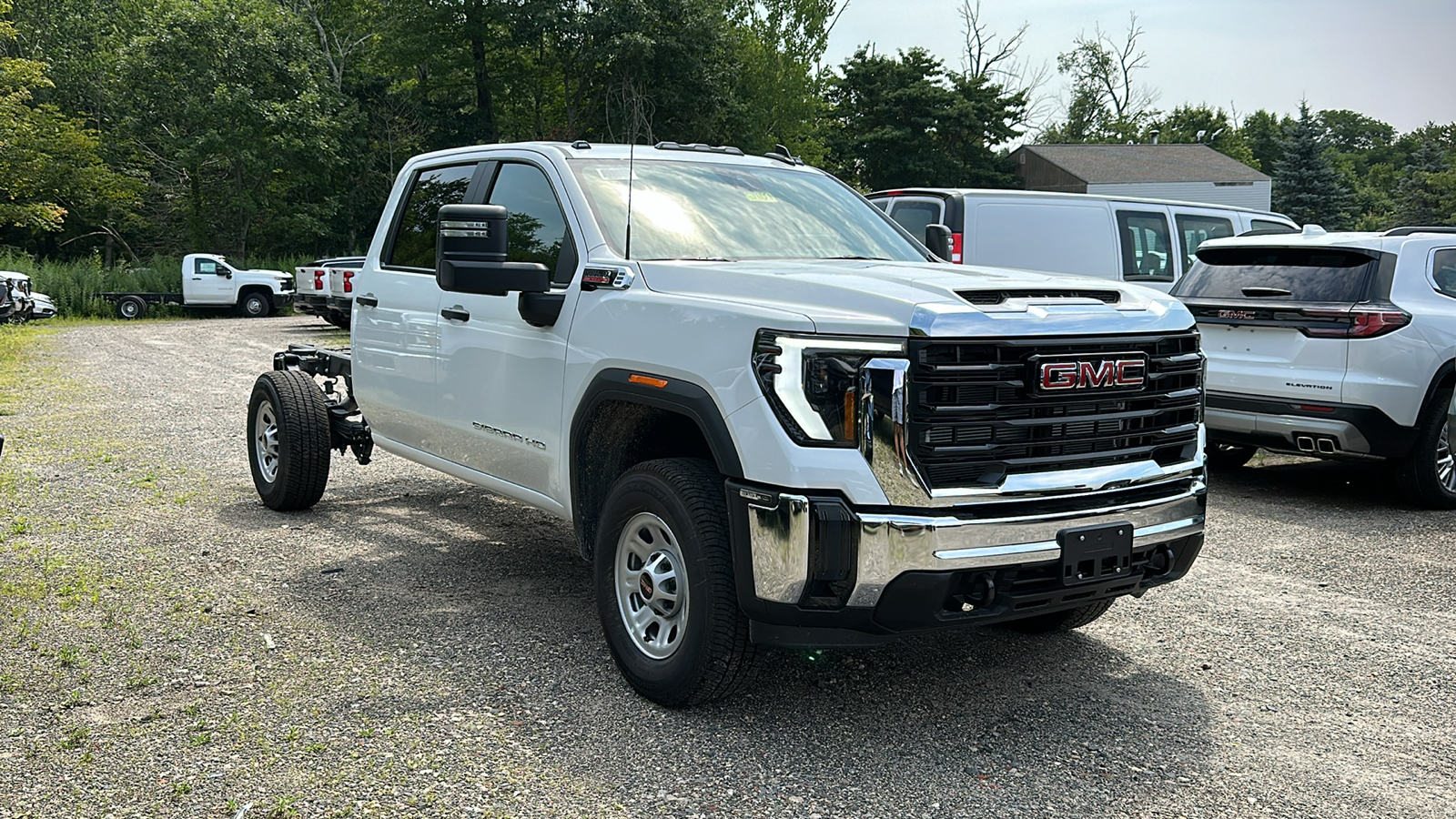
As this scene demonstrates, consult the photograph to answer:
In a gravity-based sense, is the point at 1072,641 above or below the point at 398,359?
below

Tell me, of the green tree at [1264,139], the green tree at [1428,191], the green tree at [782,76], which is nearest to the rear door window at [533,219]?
the green tree at [782,76]

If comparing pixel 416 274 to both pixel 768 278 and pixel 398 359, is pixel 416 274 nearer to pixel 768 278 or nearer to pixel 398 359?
pixel 398 359

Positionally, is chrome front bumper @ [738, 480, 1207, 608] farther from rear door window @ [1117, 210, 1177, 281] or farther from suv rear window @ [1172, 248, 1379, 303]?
Result: rear door window @ [1117, 210, 1177, 281]

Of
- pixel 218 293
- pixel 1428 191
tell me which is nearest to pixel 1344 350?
pixel 218 293

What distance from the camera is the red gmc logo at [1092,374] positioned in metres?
3.67

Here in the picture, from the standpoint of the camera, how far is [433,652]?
4.70 metres

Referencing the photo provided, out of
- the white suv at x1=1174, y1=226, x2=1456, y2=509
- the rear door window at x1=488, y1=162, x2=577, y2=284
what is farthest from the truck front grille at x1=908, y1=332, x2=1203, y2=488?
the white suv at x1=1174, y1=226, x2=1456, y2=509

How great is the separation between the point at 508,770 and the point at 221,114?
4012 cm

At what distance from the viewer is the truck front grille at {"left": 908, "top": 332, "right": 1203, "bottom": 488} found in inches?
139

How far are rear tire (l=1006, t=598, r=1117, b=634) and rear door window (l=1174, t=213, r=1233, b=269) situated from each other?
824 cm

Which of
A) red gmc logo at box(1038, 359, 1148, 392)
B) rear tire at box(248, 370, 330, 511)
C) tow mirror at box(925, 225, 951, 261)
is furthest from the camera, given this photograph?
rear tire at box(248, 370, 330, 511)

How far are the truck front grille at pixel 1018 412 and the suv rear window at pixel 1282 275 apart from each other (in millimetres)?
4420

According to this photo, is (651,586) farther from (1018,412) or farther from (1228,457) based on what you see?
(1228,457)

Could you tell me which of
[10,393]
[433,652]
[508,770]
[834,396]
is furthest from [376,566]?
[10,393]
